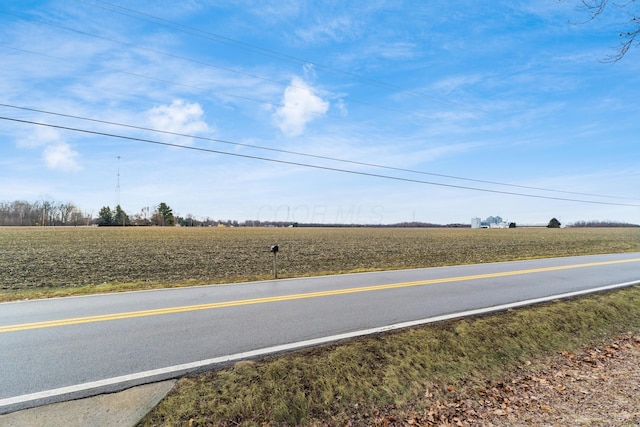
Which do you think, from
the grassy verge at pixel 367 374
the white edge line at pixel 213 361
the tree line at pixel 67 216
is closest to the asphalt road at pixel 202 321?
the white edge line at pixel 213 361

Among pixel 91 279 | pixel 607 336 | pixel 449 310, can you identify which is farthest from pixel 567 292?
pixel 91 279

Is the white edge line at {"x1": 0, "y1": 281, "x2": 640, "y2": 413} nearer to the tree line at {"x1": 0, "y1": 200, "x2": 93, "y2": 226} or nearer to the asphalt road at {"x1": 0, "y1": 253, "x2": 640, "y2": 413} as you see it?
the asphalt road at {"x1": 0, "y1": 253, "x2": 640, "y2": 413}

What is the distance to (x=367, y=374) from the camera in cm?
423

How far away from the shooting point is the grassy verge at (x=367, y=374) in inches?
136

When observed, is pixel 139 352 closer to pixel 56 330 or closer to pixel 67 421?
pixel 67 421

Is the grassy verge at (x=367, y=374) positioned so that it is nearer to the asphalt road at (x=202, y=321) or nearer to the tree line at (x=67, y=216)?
the asphalt road at (x=202, y=321)

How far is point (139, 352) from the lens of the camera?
15.0 ft

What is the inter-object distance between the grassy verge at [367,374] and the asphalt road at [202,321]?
0.49 m

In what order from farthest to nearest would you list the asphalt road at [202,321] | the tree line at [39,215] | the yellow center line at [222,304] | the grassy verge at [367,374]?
the tree line at [39,215], the yellow center line at [222,304], the asphalt road at [202,321], the grassy verge at [367,374]

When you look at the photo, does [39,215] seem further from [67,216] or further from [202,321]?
[202,321]

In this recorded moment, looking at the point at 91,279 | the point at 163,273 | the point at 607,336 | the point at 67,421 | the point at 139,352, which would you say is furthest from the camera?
the point at 163,273

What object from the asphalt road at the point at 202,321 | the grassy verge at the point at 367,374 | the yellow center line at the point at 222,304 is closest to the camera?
the grassy verge at the point at 367,374

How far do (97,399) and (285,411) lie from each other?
2.09 m

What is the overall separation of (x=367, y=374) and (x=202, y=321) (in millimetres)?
3287
